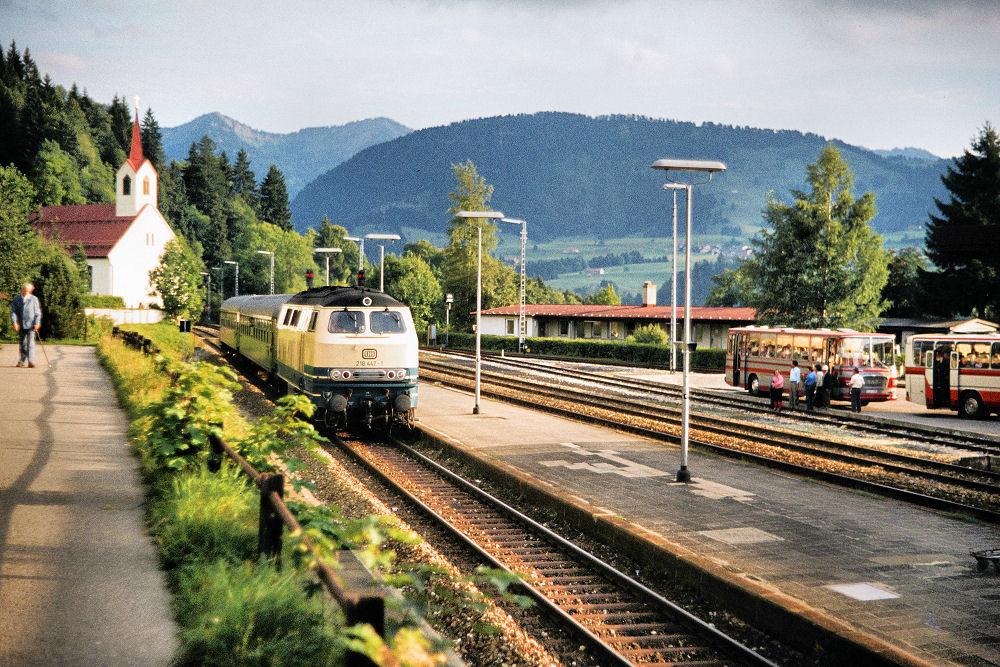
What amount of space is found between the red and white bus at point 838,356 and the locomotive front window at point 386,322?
60.8 ft

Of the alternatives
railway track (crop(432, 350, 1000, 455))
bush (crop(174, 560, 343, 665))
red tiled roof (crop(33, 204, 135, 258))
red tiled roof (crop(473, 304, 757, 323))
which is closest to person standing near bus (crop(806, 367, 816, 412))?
railway track (crop(432, 350, 1000, 455))

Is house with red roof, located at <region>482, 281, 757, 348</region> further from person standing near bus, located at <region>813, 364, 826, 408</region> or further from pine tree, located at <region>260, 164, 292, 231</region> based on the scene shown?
pine tree, located at <region>260, 164, 292, 231</region>

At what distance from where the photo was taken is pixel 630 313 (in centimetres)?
6588

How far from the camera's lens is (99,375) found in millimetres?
21266

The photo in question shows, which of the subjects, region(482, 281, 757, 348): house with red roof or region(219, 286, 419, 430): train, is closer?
region(219, 286, 419, 430): train

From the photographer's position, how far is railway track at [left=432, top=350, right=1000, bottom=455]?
21719mm

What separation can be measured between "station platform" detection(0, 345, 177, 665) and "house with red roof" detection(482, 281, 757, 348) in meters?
50.8

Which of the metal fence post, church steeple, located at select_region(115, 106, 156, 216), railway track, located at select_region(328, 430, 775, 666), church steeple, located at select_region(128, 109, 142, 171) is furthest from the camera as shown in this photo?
church steeple, located at select_region(128, 109, 142, 171)

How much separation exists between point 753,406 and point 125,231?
7230 centimetres

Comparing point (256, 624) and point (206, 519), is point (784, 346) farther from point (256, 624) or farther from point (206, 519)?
point (256, 624)

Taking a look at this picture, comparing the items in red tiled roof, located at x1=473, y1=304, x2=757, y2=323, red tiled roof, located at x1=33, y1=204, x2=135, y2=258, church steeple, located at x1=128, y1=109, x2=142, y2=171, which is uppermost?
church steeple, located at x1=128, y1=109, x2=142, y2=171

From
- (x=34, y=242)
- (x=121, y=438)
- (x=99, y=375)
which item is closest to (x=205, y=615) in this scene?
(x=121, y=438)

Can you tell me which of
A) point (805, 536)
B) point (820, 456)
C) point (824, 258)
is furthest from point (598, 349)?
point (805, 536)

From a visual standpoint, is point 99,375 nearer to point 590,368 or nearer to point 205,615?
point 205,615
